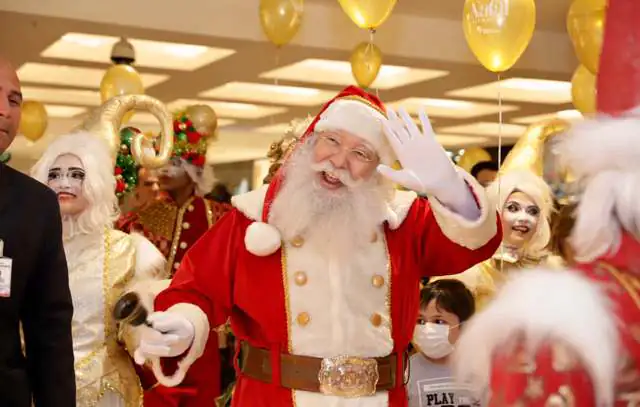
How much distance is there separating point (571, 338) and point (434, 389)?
2.24 metres

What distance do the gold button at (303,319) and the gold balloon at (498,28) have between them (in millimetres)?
2578

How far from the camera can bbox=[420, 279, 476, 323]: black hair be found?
3518mm

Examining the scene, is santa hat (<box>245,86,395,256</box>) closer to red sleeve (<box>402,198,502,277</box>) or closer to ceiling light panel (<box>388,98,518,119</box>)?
red sleeve (<box>402,198,502,277</box>)

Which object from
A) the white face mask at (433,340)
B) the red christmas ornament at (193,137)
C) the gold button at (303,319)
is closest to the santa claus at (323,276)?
the gold button at (303,319)

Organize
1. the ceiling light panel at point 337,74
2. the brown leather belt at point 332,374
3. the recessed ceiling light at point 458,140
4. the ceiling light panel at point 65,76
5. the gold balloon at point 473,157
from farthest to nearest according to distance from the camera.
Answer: the recessed ceiling light at point 458,140 → the ceiling light panel at point 65,76 → the ceiling light panel at point 337,74 → the gold balloon at point 473,157 → the brown leather belt at point 332,374

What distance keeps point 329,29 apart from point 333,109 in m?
5.47

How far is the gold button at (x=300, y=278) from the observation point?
2627 millimetres

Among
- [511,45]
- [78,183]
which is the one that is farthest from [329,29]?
[78,183]

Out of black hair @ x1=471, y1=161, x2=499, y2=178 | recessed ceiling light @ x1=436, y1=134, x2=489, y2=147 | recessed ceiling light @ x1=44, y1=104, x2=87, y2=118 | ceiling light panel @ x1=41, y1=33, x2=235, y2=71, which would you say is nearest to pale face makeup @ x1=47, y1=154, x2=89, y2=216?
black hair @ x1=471, y1=161, x2=499, y2=178

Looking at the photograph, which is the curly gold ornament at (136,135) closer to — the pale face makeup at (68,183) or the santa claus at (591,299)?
the pale face makeup at (68,183)

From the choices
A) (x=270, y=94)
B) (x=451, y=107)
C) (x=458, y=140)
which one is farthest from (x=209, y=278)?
(x=458, y=140)

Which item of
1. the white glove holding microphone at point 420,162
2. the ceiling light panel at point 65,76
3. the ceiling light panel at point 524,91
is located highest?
the ceiling light panel at point 65,76

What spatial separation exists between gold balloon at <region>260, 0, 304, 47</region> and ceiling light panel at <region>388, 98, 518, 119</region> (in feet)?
18.0

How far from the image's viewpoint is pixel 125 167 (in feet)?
14.0
